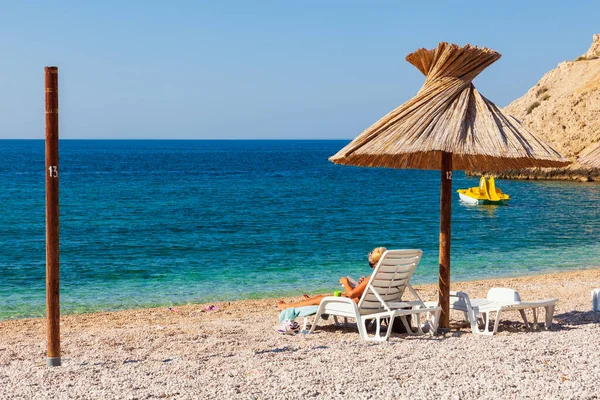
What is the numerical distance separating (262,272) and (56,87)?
36.0 ft

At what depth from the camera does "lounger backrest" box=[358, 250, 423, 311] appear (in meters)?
7.21

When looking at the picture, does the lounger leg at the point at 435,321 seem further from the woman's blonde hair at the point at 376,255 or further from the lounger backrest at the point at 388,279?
the woman's blonde hair at the point at 376,255

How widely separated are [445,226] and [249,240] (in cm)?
1543

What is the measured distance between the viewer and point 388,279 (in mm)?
7383

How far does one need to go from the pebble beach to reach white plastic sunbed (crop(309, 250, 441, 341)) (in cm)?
23

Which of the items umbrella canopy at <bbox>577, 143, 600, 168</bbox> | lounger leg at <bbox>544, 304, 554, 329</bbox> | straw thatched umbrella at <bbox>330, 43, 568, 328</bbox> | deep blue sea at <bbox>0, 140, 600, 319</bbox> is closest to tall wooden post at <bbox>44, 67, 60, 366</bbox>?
straw thatched umbrella at <bbox>330, 43, 568, 328</bbox>

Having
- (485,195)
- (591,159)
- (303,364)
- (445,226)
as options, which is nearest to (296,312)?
(445,226)

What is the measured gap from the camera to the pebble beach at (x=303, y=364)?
5.10 meters

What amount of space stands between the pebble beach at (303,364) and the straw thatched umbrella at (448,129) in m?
1.38

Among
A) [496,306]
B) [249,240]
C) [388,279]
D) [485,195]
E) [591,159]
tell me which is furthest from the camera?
[485,195]

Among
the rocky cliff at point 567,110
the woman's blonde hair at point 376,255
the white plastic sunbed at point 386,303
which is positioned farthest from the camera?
the rocky cliff at point 567,110

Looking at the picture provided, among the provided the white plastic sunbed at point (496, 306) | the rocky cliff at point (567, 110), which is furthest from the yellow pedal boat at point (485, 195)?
the white plastic sunbed at point (496, 306)

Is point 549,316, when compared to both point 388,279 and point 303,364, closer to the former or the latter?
point 388,279

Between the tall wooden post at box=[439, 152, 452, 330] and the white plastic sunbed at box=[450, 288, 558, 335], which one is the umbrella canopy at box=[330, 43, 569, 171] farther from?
the white plastic sunbed at box=[450, 288, 558, 335]
